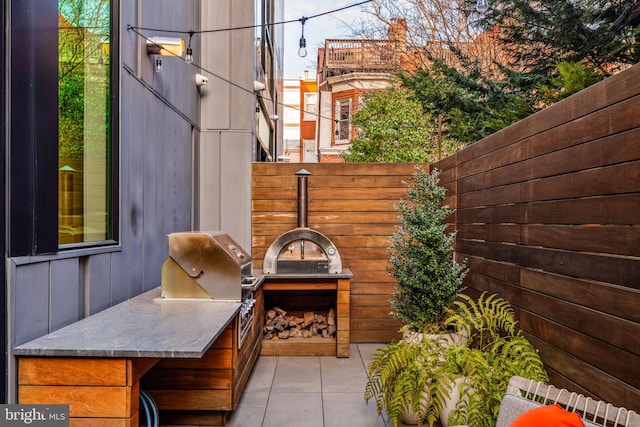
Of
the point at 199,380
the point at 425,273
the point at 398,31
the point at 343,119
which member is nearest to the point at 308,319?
the point at 425,273

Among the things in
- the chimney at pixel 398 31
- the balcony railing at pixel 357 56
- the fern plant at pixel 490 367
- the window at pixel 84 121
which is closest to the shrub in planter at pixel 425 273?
the fern plant at pixel 490 367

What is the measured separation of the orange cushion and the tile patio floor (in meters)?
1.85

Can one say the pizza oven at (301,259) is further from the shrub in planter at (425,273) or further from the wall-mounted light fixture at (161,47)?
the wall-mounted light fixture at (161,47)

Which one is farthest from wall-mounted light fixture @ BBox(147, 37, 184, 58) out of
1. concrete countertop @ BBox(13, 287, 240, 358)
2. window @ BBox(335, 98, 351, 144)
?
window @ BBox(335, 98, 351, 144)

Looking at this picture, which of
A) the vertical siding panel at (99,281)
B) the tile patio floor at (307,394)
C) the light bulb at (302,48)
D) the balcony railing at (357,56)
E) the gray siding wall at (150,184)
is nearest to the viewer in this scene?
the gray siding wall at (150,184)

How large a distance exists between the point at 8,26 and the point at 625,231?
2543mm

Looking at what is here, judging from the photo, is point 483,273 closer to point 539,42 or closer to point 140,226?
point 140,226

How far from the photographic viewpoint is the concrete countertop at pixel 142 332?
1929 mm

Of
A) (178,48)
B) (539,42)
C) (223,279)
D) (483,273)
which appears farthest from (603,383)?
(539,42)

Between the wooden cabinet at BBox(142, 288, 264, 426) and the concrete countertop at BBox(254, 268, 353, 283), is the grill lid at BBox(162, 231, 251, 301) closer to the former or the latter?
the wooden cabinet at BBox(142, 288, 264, 426)

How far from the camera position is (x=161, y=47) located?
3.57 meters

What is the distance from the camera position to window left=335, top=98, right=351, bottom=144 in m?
14.6

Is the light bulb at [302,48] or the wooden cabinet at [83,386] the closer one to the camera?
the wooden cabinet at [83,386]

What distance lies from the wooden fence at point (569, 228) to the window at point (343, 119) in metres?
10.4
